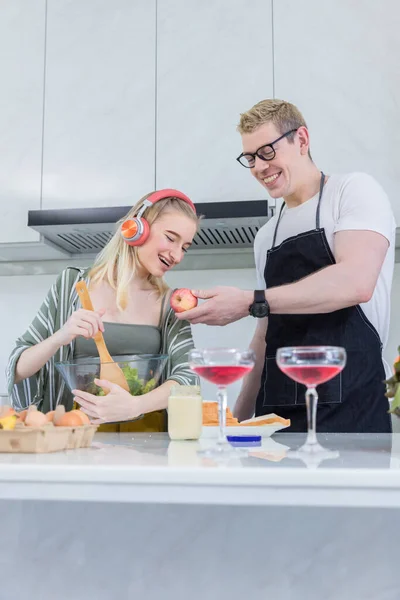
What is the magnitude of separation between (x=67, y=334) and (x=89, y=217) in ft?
3.34

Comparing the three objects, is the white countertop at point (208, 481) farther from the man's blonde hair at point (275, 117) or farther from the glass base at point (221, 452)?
the man's blonde hair at point (275, 117)

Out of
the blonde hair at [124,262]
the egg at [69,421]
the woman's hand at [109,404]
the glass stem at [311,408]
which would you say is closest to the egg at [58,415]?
the egg at [69,421]

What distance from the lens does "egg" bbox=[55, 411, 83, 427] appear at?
3.56 ft

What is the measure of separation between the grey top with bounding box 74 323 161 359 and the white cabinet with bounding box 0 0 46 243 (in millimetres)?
1039

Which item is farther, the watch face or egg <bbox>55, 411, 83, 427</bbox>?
the watch face

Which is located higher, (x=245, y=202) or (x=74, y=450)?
(x=245, y=202)

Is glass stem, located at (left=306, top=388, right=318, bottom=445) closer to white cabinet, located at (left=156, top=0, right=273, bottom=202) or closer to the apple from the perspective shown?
the apple

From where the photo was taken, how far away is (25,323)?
3.05 metres

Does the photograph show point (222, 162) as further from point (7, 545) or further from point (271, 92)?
point (7, 545)

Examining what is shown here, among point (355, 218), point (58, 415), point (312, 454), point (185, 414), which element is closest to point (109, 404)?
point (185, 414)

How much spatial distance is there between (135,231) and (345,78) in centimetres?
130

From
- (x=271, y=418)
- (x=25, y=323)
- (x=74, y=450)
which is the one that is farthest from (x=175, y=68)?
(x=74, y=450)

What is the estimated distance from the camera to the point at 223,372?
100 centimetres

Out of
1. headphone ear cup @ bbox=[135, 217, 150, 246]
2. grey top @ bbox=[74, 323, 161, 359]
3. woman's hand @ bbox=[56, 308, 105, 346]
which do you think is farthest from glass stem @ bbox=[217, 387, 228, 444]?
headphone ear cup @ bbox=[135, 217, 150, 246]
